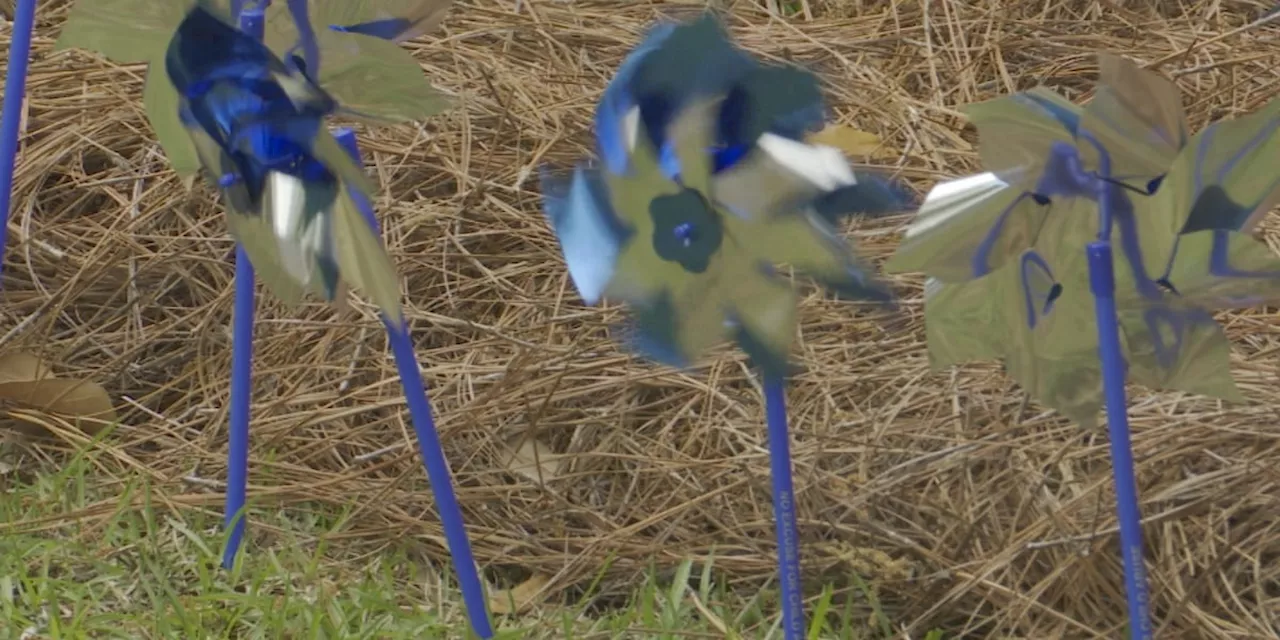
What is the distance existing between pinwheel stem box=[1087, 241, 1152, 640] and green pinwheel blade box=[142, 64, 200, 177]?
603 mm

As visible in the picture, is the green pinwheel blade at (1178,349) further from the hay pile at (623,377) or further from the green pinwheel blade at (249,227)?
the green pinwheel blade at (249,227)

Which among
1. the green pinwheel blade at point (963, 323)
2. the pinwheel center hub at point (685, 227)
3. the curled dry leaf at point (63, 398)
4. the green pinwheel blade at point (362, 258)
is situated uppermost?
the pinwheel center hub at point (685, 227)

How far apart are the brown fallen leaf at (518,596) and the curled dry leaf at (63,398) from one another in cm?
49

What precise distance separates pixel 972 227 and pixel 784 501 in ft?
0.64

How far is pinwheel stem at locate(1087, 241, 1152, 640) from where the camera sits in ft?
2.82

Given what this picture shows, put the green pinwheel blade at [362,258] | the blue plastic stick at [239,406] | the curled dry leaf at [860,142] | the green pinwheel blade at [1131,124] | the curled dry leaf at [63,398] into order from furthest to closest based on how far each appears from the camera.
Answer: the curled dry leaf at [860,142]
the curled dry leaf at [63,398]
the blue plastic stick at [239,406]
the green pinwheel blade at [362,258]
the green pinwheel blade at [1131,124]

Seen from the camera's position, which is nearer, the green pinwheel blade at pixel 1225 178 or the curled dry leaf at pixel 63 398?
the green pinwheel blade at pixel 1225 178

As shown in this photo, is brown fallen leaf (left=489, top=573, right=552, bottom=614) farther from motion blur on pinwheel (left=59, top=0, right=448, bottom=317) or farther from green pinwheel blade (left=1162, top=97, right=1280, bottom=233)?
green pinwheel blade (left=1162, top=97, right=1280, bottom=233)

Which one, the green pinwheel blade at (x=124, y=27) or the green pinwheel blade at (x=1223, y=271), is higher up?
the green pinwheel blade at (x=124, y=27)

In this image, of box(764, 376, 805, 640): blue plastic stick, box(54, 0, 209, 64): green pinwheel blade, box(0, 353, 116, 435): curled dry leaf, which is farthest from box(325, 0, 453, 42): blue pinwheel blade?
box(0, 353, 116, 435): curled dry leaf

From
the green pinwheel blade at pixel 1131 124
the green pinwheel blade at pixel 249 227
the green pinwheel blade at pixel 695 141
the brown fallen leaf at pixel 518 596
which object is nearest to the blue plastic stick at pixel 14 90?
the green pinwheel blade at pixel 249 227

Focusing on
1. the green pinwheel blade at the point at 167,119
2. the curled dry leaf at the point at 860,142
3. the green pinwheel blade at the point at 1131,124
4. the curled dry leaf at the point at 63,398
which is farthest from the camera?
the curled dry leaf at the point at 860,142

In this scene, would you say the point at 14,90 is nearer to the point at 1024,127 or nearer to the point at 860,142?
the point at 1024,127

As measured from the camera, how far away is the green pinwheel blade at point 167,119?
3.52 feet
